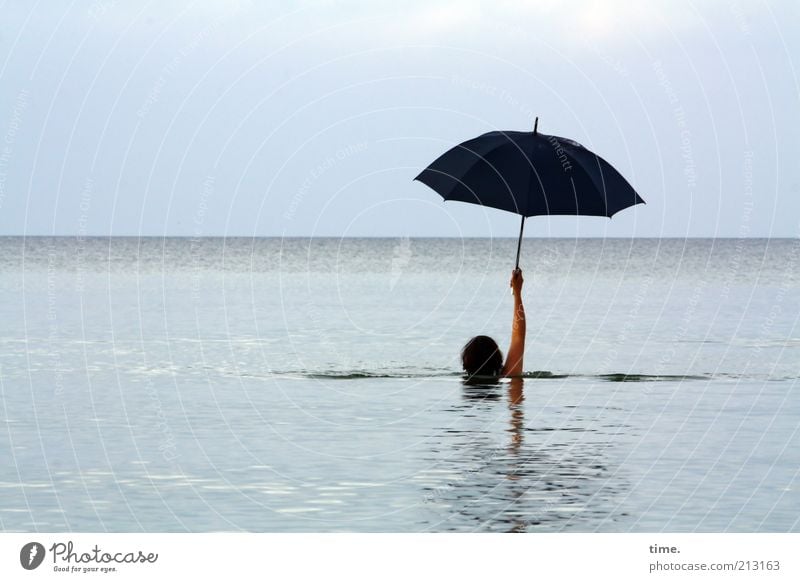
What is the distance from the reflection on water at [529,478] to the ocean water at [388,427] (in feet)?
0.13

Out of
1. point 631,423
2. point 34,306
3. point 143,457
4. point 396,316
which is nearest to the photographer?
point 143,457

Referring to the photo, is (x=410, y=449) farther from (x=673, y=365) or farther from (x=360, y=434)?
(x=673, y=365)

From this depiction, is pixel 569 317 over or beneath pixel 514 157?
beneath

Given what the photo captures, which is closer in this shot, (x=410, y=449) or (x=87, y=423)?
(x=410, y=449)

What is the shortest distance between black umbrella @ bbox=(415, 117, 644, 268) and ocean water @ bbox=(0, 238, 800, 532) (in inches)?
110

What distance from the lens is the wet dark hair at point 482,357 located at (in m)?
21.1

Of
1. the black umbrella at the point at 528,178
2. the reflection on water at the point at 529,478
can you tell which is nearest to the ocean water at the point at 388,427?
the reflection on water at the point at 529,478

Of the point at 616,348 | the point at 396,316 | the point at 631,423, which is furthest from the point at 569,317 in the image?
the point at 631,423

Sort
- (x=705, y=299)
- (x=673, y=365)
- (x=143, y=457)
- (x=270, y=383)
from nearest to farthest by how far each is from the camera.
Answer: (x=143, y=457)
(x=270, y=383)
(x=673, y=365)
(x=705, y=299)

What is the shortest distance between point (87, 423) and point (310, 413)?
9.49ft

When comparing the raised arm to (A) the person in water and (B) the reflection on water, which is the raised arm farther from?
(B) the reflection on water

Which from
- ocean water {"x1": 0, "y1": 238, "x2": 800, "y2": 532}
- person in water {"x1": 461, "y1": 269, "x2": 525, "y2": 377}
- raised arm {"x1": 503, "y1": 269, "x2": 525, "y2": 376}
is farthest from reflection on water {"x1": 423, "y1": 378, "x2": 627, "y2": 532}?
person in water {"x1": 461, "y1": 269, "x2": 525, "y2": 377}

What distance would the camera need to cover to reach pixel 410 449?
15.7 metres

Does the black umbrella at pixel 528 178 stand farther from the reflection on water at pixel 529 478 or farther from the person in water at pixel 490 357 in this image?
the reflection on water at pixel 529 478
